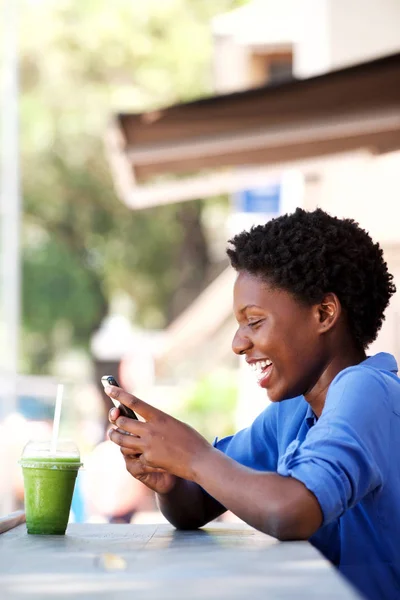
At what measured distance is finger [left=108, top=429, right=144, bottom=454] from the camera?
2.18 metres

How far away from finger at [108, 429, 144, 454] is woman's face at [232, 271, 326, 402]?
352 mm

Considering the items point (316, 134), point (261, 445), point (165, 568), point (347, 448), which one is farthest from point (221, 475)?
point (316, 134)

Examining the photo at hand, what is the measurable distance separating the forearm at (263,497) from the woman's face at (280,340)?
36 cm

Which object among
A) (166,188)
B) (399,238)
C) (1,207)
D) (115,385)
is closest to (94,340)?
(1,207)

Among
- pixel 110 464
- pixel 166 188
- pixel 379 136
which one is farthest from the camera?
pixel 110 464

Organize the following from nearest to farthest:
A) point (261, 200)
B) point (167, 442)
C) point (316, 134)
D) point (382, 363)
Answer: point (167, 442) < point (382, 363) < point (316, 134) < point (261, 200)

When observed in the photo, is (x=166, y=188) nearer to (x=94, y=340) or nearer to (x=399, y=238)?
(x=399, y=238)

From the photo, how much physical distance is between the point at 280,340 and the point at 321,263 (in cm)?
19

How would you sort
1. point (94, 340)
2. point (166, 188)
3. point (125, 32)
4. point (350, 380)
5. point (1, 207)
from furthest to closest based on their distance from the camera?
1. point (94, 340)
2. point (125, 32)
3. point (1, 207)
4. point (166, 188)
5. point (350, 380)

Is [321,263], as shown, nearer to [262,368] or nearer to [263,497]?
[262,368]

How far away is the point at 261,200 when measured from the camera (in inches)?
358

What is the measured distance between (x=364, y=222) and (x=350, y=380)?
3.35m

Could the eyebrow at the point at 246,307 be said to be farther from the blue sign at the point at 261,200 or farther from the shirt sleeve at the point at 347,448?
the blue sign at the point at 261,200

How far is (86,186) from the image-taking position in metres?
20.4
